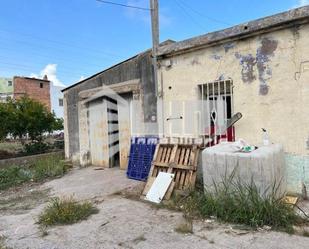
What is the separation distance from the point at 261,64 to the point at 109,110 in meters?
4.96

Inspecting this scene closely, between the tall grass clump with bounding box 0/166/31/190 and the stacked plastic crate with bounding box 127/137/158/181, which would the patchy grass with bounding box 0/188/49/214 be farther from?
the stacked plastic crate with bounding box 127/137/158/181

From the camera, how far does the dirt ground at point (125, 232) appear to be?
361 centimetres

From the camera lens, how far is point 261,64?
5.35 meters

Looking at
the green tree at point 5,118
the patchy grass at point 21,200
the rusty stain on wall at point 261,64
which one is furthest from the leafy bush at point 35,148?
the rusty stain on wall at point 261,64

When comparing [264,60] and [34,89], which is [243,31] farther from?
[34,89]

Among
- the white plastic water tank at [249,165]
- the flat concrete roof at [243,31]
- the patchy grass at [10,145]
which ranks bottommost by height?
the patchy grass at [10,145]

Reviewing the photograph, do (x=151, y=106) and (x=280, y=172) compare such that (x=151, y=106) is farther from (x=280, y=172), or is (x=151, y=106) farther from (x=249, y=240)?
(x=249, y=240)

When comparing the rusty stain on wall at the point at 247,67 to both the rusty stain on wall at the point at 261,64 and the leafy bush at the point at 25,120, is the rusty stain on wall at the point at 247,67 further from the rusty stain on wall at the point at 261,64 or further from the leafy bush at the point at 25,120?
the leafy bush at the point at 25,120

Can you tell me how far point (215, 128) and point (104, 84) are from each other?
3959 millimetres

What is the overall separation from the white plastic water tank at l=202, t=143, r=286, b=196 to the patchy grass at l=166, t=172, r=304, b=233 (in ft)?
0.33

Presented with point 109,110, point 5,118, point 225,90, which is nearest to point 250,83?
point 225,90

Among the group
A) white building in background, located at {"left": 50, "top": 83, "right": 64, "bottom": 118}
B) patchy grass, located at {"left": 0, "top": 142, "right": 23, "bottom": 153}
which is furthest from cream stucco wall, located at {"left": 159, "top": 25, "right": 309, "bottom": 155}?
white building in background, located at {"left": 50, "top": 83, "right": 64, "bottom": 118}

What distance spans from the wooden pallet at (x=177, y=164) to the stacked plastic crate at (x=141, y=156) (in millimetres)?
856

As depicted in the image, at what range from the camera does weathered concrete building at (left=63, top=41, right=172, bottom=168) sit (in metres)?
7.59
